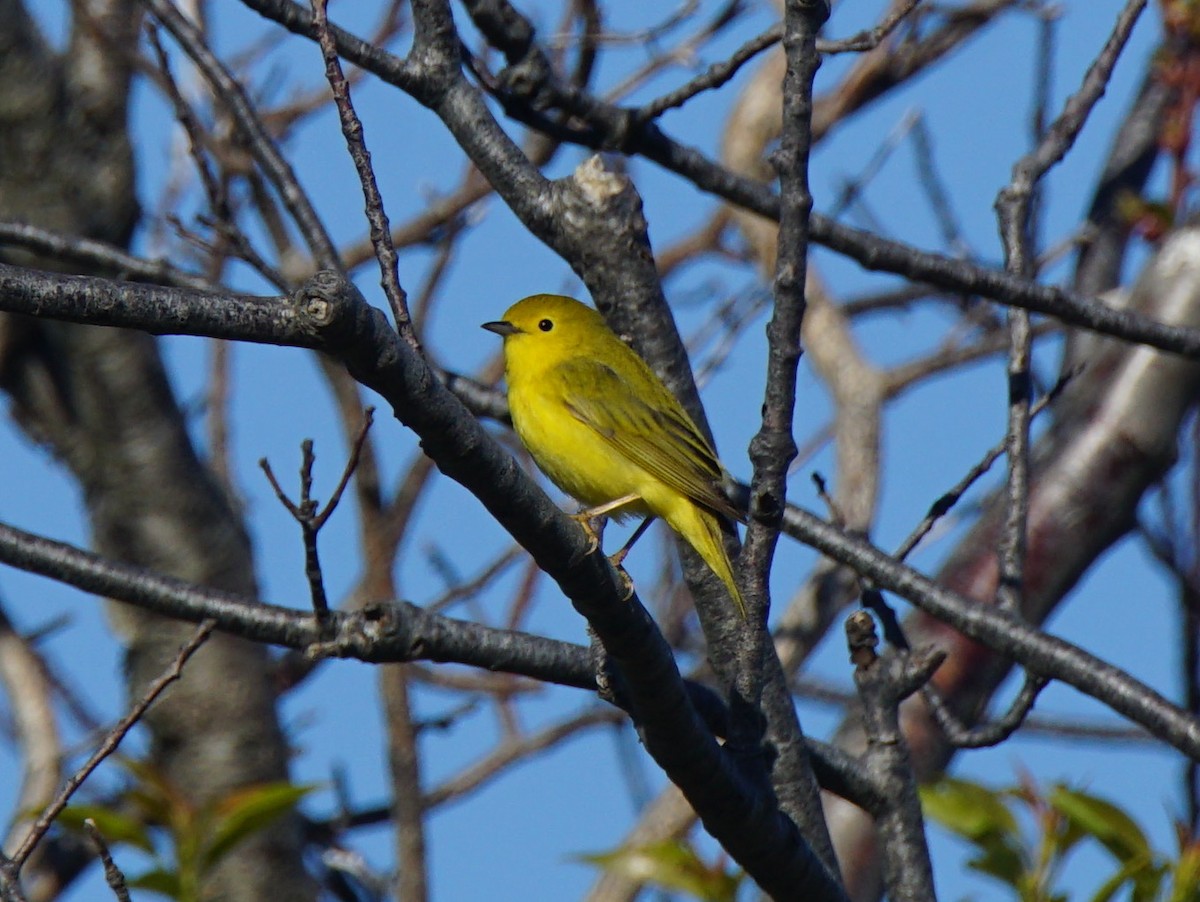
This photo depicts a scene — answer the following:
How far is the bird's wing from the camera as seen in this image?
182 inches

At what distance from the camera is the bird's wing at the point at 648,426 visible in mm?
4629

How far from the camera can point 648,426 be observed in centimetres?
493

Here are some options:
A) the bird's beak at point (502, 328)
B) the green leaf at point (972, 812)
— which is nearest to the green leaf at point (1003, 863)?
the green leaf at point (972, 812)

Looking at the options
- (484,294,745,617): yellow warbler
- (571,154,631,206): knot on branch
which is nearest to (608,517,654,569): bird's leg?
(484,294,745,617): yellow warbler

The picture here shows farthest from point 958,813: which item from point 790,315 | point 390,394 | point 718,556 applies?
point 390,394

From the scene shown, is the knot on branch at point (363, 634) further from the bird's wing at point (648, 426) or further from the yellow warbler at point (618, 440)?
the bird's wing at point (648, 426)

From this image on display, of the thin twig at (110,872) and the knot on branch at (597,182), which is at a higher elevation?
the knot on branch at (597,182)

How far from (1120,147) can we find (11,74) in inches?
186

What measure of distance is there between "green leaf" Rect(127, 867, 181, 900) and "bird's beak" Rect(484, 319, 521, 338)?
2.82 m

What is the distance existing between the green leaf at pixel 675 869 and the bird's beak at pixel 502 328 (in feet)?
7.75

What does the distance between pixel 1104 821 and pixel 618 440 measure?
1863 millimetres

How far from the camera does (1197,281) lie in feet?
20.0

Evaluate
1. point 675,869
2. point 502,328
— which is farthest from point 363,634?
point 502,328

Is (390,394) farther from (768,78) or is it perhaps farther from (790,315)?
(768,78)
